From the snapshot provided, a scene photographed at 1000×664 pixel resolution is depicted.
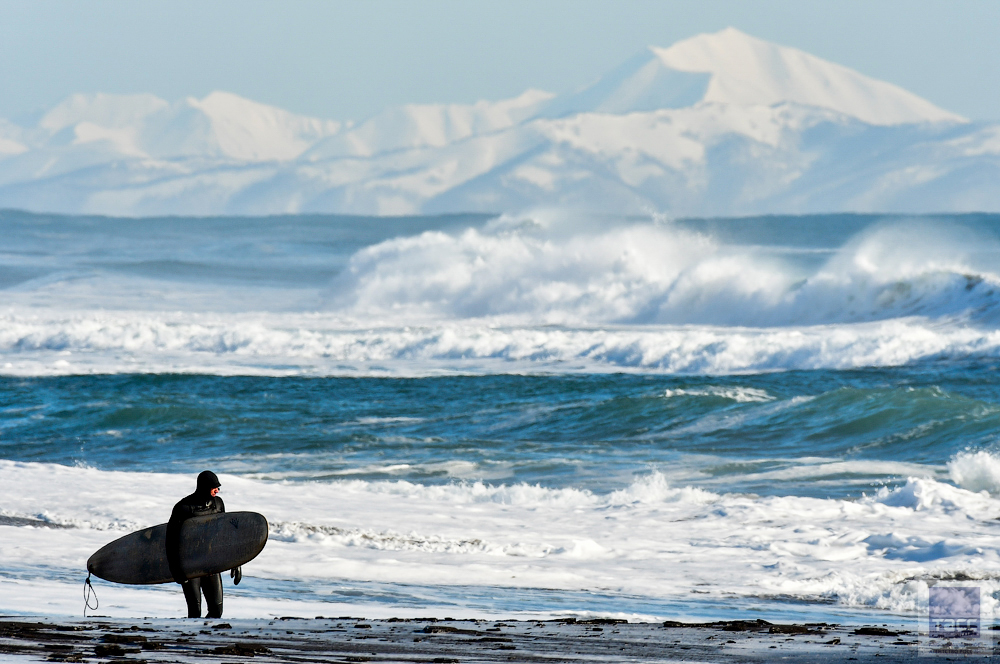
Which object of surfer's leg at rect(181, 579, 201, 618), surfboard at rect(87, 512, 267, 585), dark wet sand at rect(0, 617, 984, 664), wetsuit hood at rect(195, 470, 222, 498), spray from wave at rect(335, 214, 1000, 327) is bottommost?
dark wet sand at rect(0, 617, 984, 664)

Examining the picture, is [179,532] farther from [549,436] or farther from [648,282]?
[648,282]

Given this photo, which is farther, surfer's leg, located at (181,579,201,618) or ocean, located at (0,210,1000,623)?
ocean, located at (0,210,1000,623)

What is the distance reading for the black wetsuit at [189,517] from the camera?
606 centimetres

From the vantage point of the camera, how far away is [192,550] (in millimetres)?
6117

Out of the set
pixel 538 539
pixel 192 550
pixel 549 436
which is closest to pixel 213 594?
pixel 192 550

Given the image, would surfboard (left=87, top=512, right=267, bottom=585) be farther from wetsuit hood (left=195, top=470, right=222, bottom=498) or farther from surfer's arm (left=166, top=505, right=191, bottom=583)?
wetsuit hood (left=195, top=470, right=222, bottom=498)

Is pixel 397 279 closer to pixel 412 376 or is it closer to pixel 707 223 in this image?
pixel 412 376

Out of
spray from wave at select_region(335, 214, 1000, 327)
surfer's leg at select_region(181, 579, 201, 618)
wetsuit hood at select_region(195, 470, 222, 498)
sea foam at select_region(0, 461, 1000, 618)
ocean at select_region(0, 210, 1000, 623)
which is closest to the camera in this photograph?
wetsuit hood at select_region(195, 470, 222, 498)

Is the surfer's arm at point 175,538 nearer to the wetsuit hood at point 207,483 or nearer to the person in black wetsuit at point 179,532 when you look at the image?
the person in black wetsuit at point 179,532

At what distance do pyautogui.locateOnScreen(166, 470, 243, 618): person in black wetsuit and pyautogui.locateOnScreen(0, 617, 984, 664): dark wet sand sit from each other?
232mm

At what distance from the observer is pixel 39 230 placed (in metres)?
83.0

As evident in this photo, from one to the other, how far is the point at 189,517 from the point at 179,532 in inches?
3.7

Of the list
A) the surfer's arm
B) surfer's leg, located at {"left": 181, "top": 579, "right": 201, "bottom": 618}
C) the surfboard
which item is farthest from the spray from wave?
the surfer's arm

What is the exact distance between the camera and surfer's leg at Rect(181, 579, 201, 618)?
20.6 ft
